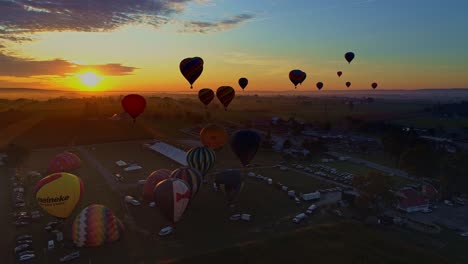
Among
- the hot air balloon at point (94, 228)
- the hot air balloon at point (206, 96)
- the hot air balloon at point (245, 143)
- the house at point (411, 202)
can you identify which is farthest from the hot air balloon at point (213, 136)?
the house at point (411, 202)

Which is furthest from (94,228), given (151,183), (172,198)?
(151,183)

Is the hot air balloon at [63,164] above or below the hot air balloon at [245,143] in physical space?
below

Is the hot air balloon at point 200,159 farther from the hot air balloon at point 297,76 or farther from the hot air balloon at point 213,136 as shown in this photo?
the hot air balloon at point 297,76

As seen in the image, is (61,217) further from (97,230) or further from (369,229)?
(369,229)

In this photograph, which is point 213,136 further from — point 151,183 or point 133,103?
point 151,183

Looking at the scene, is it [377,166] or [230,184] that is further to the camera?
[377,166]

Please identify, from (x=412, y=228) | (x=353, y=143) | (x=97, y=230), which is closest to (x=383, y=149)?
(x=353, y=143)
